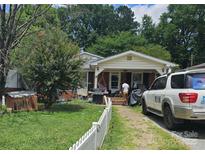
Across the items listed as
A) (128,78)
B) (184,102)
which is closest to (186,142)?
(184,102)

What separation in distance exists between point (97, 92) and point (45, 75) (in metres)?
6.83

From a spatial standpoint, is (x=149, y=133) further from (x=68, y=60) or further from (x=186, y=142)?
(x=68, y=60)

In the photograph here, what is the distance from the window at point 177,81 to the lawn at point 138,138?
1.40 m

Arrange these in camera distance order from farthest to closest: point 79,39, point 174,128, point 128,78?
point 79,39 < point 128,78 < point 174,128

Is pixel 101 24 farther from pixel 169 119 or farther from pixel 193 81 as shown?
pixel 193 81

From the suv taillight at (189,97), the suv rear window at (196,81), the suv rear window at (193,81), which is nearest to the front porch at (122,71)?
the suv rear window at (193,81)

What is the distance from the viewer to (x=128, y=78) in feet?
98.6

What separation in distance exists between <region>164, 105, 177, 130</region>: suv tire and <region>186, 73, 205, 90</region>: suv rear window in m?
1.21

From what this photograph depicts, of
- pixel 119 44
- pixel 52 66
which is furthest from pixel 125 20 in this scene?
pixel 52 66

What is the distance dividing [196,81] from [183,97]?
0.60m

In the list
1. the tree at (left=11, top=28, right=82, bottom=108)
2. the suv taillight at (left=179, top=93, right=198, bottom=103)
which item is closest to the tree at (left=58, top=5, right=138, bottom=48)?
the tree at (left=11, top=28, right=82, bottom=108)

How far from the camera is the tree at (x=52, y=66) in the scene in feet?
56.7

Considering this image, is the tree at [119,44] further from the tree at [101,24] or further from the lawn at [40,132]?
the lawn at [40,132]

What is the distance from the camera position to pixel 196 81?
987 centimetres
